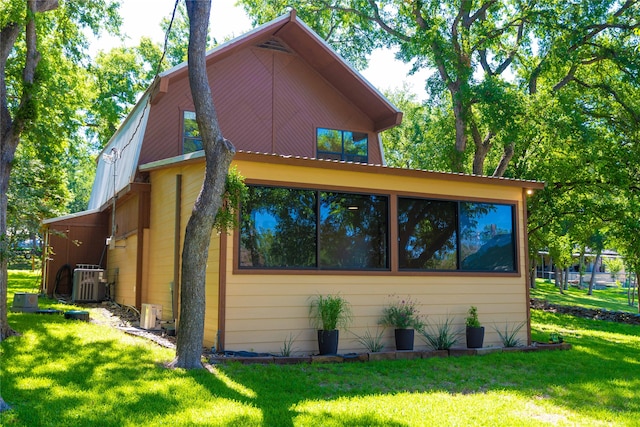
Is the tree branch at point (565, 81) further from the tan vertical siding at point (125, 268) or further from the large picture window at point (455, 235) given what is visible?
the tan vertical siding at point (125, 268)

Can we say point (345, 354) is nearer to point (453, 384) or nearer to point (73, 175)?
point (453, 384)

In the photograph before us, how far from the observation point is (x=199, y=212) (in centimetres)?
649

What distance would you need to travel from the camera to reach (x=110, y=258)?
15.4 meters

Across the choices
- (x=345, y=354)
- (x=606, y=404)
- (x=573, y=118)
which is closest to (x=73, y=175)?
(x=573, y=118)

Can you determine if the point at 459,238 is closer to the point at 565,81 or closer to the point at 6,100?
the point at 6,100

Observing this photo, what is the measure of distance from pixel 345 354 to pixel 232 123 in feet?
20.3

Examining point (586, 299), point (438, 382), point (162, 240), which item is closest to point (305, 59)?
→ point (162, 240)

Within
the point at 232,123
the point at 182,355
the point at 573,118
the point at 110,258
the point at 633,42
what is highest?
the point at 633,42

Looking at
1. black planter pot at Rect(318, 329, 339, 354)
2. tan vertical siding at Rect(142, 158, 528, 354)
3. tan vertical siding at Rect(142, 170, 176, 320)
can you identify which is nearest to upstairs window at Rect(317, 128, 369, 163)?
tan vertical siding at Rect(142, 170, 176, 320)

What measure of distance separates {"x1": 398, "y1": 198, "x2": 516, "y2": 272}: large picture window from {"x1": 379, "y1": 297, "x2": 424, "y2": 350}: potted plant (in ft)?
1.92

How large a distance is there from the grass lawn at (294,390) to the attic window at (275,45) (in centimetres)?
720

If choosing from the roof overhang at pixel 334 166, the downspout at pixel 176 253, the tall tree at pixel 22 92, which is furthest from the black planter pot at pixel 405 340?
the tall tree at pixel 22 92

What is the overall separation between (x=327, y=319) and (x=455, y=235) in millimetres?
2860

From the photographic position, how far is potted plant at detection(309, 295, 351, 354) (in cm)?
771
